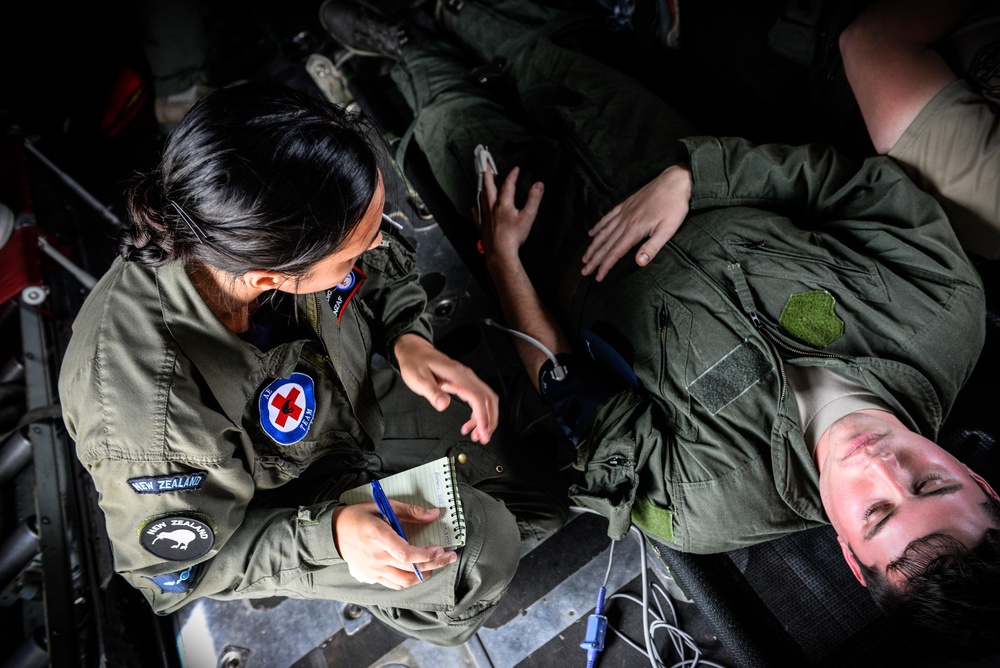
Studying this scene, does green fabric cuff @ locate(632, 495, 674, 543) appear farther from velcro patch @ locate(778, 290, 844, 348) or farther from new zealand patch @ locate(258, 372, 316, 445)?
new zealand patch @ locate(258, 372, 316, 445)

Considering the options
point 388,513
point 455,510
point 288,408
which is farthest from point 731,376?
point 288,408

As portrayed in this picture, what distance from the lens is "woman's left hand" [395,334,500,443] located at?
1.29 m

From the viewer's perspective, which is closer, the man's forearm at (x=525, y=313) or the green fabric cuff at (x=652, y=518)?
the green fabric cuff at (x=652, y=518)

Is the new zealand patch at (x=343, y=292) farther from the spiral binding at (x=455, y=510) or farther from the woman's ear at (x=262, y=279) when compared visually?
the spiral binding at (x=455, y=510)

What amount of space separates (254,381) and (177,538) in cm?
28

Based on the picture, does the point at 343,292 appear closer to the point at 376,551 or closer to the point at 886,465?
the point at 376,551

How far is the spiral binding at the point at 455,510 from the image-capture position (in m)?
1.21

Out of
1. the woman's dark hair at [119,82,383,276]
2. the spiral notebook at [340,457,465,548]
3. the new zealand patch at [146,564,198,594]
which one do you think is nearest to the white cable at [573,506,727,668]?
the spiral notebook at [340,457,465,548]

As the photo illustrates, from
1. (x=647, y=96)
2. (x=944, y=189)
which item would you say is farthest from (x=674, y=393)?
(x=647, y=96)

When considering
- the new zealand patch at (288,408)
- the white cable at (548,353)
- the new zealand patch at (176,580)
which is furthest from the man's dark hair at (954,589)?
the new zealand patch at (176,580)

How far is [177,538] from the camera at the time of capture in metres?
0.99

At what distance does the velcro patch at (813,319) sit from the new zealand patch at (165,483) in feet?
3.80

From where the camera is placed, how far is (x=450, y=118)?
1855 millimetres

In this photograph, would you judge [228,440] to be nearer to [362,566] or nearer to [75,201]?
[362,566]
